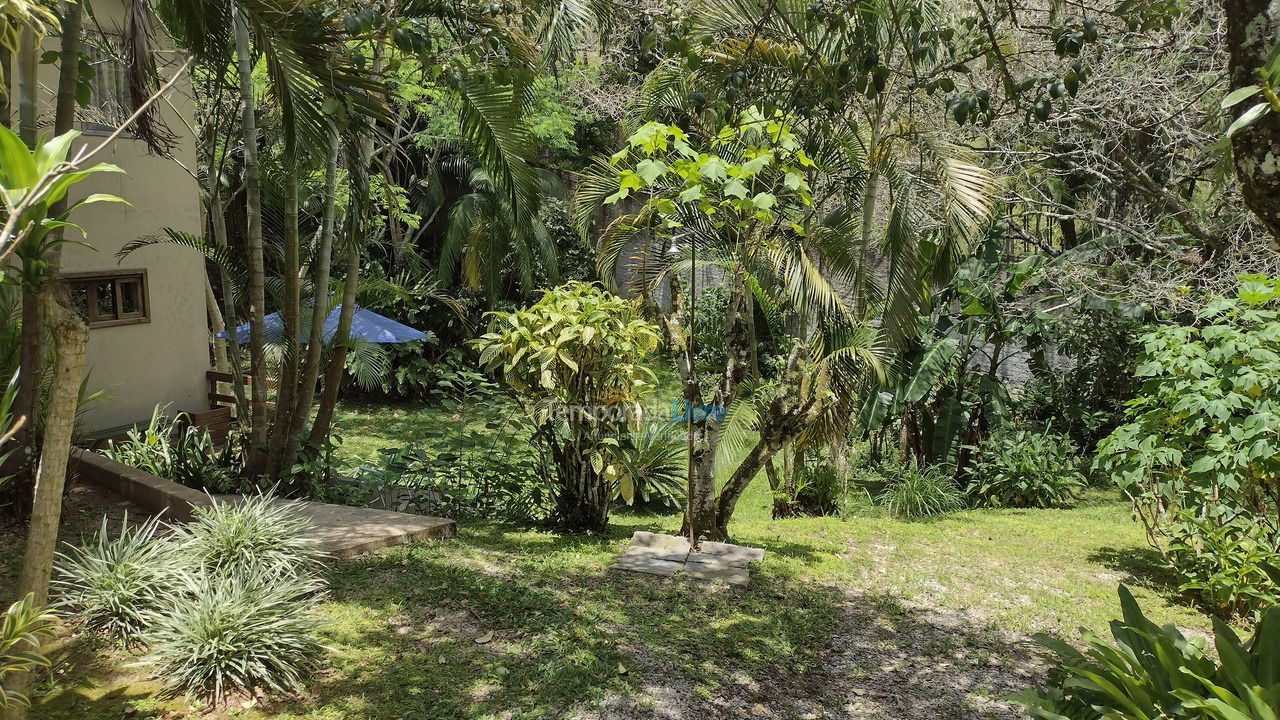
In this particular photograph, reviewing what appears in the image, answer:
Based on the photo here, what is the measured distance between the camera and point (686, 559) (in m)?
6.32

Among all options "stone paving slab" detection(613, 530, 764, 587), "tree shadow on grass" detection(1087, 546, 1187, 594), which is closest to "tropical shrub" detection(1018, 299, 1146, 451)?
"tree shadow on grass" detection(1087, 546, 1187, 594)

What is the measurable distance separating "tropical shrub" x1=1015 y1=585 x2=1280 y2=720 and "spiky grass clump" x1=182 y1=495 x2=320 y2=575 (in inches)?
153

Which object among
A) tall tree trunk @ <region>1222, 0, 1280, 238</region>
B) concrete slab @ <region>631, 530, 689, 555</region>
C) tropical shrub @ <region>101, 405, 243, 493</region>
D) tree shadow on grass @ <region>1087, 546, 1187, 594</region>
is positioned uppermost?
tall tree trunk @ <region>1222, 0, 1280, 238</region>

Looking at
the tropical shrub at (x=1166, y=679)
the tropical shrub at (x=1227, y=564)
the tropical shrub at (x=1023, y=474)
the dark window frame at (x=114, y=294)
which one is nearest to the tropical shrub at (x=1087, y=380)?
the tropical shrub at (x=1023, y=474)

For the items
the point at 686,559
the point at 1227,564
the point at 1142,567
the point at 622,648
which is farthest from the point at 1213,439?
the point at 622,648

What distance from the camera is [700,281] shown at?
20719 mm

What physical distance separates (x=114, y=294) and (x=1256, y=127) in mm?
11167

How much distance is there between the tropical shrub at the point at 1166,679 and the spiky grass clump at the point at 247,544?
12.8 feet

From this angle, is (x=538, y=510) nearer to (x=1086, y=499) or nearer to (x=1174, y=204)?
(x=1086, y=499)

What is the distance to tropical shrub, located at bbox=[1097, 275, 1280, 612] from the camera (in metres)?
5.48

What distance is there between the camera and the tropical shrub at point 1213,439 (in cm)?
548

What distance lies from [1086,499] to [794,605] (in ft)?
22.5

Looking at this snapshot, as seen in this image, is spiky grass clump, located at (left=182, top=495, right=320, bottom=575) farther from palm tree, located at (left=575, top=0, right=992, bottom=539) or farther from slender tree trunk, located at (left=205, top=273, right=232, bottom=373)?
slender tree trunk, located at (left=205, top=273, right=232, bottom=373)

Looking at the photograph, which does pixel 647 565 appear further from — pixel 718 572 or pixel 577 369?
pixel 577 369
